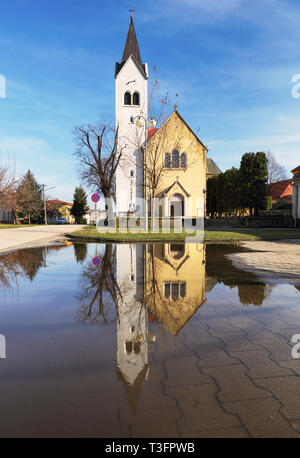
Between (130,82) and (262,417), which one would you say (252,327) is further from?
(130,82)

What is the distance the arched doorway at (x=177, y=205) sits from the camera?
37594mm

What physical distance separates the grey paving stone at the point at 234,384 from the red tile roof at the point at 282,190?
2442 inches

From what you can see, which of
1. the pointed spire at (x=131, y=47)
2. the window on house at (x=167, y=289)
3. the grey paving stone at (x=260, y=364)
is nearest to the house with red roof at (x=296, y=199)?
the window on house at (x=167, y=289)

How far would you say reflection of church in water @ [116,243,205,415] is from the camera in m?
2.83

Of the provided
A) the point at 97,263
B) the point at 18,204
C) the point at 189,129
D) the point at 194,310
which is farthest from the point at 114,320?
the point at 18,204

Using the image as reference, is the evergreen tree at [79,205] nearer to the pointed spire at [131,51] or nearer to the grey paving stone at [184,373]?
the pointed spire at [131,51]

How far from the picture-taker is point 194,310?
14.9ft

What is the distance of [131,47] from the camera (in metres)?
45.5

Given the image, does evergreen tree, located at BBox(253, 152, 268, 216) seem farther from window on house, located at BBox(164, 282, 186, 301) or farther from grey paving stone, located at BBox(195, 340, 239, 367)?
grey paving stone, located at BBox(195, 340, 239, 367)

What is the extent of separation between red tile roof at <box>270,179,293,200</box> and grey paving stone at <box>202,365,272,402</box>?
6203cm

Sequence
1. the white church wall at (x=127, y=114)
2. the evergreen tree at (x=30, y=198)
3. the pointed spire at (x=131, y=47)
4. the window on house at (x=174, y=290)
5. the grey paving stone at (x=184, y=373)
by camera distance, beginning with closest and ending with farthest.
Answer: the grey paving stone at (x=184, y=373), the window on house at (x=174, y=290), the white church wall at (x=127, y=114), the pointed spire at (x=131, y=47), the evergreen tree at (x=30, y=198)

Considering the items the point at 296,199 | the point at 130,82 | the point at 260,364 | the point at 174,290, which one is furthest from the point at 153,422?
the point at 130,82

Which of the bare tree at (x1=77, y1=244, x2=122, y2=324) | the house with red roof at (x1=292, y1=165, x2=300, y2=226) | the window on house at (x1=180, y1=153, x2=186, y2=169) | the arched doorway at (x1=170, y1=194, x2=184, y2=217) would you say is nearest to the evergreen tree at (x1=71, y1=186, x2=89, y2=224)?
the arched doorway at (x1=170, y1=194, x2=184, y2=217)
